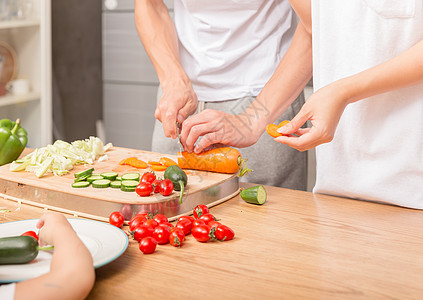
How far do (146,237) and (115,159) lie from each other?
1.95 ft

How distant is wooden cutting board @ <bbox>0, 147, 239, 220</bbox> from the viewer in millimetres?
1183

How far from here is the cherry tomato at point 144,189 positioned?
3.92 ft

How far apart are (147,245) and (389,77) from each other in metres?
0.68

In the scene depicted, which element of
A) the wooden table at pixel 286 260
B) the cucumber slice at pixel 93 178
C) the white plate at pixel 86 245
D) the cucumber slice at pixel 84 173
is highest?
the cucumber slice at pixel 84 173

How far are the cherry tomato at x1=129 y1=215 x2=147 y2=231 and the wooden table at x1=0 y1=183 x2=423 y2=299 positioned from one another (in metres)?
0.05

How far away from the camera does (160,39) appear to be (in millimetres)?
1782

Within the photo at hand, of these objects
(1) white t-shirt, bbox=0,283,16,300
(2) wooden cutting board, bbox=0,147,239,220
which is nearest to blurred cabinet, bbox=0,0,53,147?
(2) wooden cutting board, bbox=0,147,239,220

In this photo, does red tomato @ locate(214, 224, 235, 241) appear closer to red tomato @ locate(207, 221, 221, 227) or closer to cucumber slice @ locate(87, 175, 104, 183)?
red tomato @ locate(207, 221, 221, 227)

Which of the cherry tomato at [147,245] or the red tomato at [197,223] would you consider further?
the red tomato at [197,223]

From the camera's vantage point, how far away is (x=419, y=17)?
4.07 feet

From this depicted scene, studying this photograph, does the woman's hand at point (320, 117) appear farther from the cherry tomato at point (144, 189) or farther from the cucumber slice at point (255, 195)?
the cherry tomato at point (144, 189)

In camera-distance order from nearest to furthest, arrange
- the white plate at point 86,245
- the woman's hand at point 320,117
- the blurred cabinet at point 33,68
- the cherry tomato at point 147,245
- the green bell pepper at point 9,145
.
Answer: the white plate at point 86,245
the cherry tomato at point 147,245
the woman's hand at point 320,117
the green bell pepper at point 9,145
the blurred cabinet at point 33,68

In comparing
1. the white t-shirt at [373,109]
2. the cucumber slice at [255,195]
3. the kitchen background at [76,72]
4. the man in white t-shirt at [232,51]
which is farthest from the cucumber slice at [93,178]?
the kitchen background at [76,72]

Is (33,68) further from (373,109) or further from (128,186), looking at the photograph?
(373,109)
